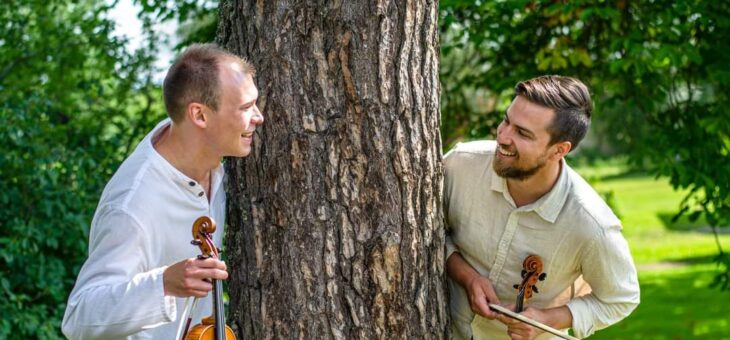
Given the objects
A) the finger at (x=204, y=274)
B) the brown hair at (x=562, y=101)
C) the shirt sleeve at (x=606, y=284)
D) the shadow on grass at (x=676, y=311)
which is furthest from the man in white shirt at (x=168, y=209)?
the shadow on grass at (x=676, y=311)

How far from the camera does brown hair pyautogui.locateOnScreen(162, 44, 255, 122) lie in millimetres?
2732

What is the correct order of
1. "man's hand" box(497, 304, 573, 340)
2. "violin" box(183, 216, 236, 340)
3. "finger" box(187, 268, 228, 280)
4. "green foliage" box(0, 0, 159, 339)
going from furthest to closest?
"green foliage" box(0, 0, 159, 339) < "man's hand" box(497, 304, 573, 340) < "violin" box(183, 216, 236, 340) < "finger" box(187, 268, 228, 280)

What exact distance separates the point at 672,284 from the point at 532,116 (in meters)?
9.23

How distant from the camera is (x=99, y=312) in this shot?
2.53m

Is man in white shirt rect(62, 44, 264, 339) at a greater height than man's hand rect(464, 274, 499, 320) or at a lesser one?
greater

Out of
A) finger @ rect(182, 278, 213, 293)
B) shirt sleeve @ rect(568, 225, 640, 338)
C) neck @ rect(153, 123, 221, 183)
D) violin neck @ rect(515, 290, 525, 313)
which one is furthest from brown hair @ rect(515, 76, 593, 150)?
finger @ rect(182, 278, 213, 293)

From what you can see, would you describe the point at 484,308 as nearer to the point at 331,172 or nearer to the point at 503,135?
the point at 503,135

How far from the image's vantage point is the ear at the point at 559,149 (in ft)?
10.2

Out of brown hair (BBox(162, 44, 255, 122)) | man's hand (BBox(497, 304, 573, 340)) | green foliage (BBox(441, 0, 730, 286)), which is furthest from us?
green foliage (BBox(441, 0, 730, 286))

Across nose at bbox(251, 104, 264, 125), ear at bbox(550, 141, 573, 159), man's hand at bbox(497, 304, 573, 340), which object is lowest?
man's hand at bbox(497, 304, 573, 340)

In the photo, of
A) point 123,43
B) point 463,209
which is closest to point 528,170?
point 463,209

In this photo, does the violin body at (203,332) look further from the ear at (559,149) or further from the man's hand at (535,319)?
the ear at (559,149)

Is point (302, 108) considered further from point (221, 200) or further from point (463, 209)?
point (463, 209)

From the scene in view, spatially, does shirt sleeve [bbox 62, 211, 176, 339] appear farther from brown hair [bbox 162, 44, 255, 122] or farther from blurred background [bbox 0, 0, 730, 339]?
blurred background [bbox 0, 0, 730, 339]
